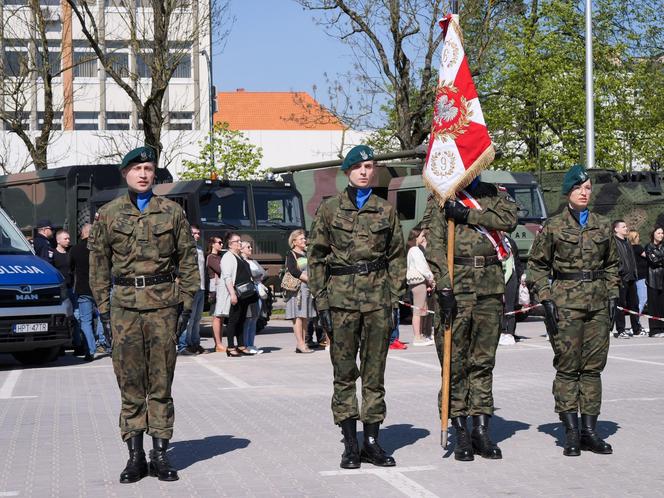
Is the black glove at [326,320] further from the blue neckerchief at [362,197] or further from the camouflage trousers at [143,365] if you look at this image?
the camouflage trousers at [143,365]

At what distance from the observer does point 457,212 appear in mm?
8102

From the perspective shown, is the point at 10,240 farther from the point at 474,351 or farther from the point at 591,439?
the point at 591,439

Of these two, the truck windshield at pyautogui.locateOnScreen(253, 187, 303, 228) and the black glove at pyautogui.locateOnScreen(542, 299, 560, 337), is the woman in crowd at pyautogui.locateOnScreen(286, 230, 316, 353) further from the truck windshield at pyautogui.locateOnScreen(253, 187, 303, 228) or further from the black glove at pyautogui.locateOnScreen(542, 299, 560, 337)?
the black glove at pyautogui.locateOnScreen(542, 299, 560, 337)

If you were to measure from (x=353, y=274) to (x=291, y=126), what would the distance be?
86174 mm

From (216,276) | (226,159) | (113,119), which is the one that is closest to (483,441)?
(216,276)

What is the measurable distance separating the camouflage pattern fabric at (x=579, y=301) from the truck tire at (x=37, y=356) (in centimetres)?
926

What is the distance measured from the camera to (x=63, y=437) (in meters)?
9.38

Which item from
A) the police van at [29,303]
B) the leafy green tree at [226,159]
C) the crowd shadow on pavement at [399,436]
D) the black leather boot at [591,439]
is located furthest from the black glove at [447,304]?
the leafy green tree at [226,159]

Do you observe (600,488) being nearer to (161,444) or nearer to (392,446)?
(392,446)

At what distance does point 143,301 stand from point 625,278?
43.3 feet

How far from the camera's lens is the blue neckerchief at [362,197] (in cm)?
789

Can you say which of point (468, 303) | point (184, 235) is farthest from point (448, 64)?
point (184, 235)

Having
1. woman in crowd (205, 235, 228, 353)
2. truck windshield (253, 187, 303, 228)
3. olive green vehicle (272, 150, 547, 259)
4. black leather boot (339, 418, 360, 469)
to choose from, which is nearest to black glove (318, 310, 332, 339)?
black leather boot (339, 418, 360, 469)

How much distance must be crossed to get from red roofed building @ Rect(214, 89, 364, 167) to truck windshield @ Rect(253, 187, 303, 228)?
11.4 m
